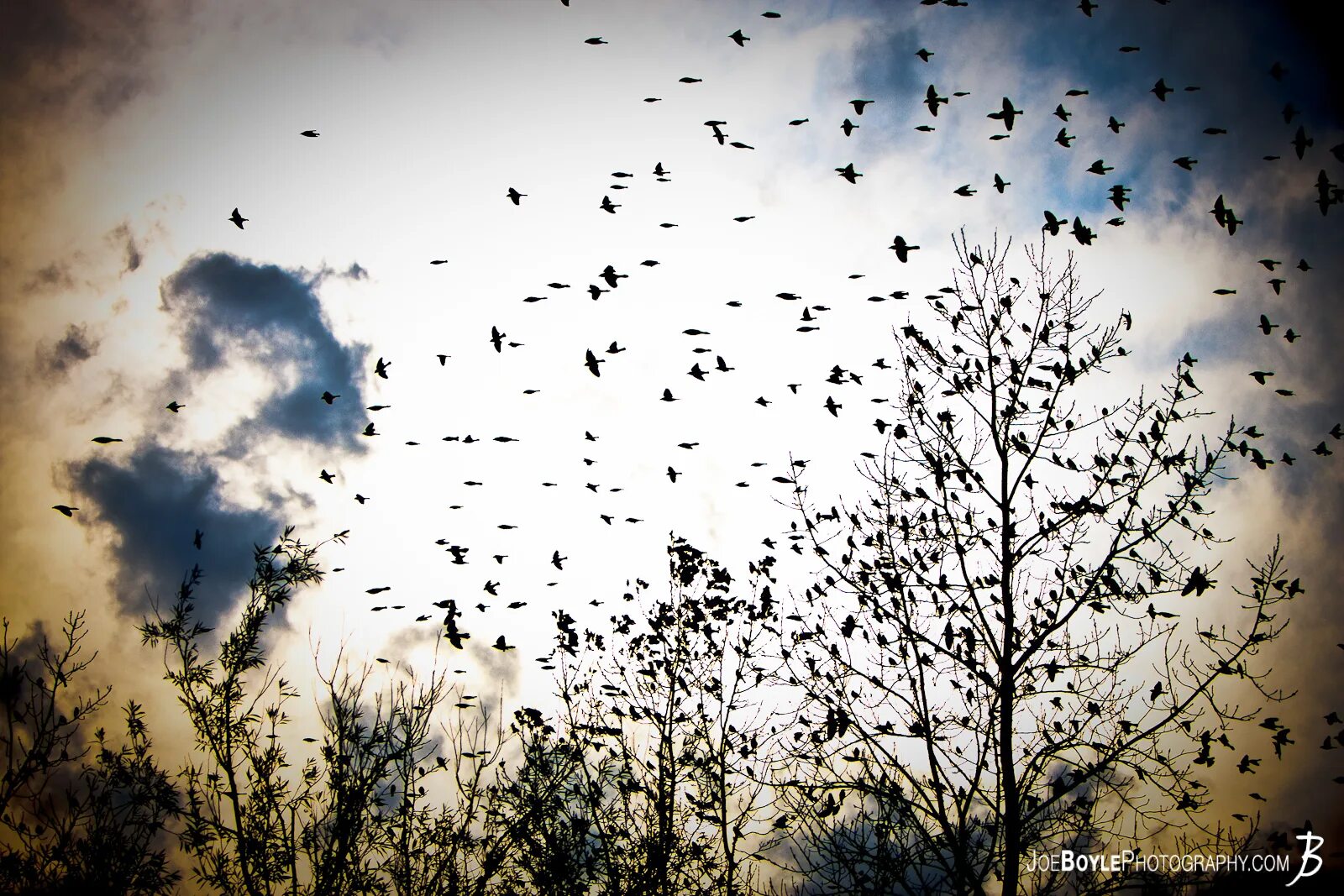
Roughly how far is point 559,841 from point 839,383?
10933 millimetres

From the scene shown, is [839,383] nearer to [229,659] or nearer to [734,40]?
[734,40]

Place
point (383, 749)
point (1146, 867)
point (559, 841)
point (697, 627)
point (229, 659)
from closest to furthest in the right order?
point (1146, 867) < point (383, 749) < point (229, 659) < point (559, 841) < point (697, 627)

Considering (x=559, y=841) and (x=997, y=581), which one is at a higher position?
(x=997, y=581)

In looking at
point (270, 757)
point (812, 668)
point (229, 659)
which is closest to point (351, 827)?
point (270, 757)

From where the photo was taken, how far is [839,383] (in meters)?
11.2

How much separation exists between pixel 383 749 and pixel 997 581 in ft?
36.3

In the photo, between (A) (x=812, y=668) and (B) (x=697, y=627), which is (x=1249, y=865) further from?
(B) (x=697, y=627)

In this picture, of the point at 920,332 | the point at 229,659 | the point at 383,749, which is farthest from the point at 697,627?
the point at 229,659

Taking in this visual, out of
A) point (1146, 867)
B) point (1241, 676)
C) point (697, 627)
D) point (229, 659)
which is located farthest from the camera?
point (697, 627)

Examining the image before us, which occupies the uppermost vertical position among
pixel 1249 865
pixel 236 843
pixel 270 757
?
pixel 270 757

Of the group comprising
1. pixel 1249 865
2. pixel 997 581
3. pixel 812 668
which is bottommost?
pixel 1249 865

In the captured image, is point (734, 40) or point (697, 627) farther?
point (697, 627)

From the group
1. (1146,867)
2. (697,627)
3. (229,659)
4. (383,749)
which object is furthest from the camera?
(697,627)

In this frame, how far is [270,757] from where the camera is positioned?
1220 centimetres
